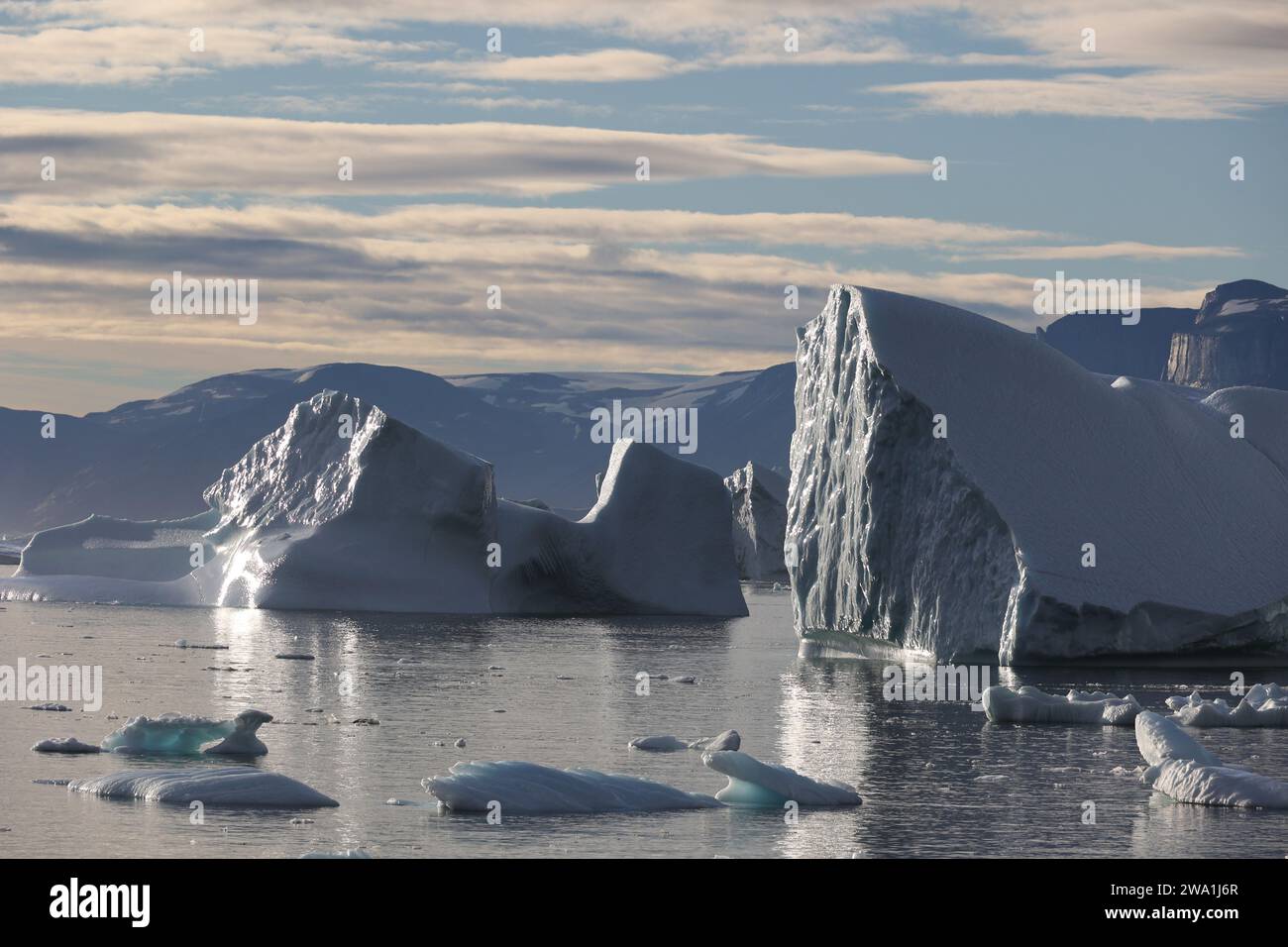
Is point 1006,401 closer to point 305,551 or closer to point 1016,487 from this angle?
point 1016,487

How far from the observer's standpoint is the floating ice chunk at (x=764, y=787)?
11.1 meters

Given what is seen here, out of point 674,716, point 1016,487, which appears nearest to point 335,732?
point 674,716

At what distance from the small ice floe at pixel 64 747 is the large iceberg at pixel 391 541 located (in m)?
20.0

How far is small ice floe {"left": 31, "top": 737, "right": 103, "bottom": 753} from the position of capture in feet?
42.8

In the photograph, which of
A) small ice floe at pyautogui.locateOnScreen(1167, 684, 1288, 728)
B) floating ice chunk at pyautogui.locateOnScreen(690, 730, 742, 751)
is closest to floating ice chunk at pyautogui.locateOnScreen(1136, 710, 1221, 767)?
small ice floe at pyautogui.locateOnScreen(1167, 684, 1288, 728)

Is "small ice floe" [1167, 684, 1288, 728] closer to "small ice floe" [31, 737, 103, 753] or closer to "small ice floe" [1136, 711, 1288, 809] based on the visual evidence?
"small ice floe" [1136, 711, 1288, 809]

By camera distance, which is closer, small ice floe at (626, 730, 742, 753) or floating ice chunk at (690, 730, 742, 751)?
floating ice chunk at (690, 730, 742, 751)

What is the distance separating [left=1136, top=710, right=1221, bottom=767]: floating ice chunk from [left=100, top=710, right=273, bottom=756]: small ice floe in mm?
6317

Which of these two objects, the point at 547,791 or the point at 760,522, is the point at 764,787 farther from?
the point at 760,522

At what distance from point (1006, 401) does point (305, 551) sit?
1584 centimetres

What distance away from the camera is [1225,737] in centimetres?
1507

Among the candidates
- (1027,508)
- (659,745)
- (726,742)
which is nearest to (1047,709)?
(726,742)

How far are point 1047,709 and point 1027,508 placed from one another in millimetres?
5527
